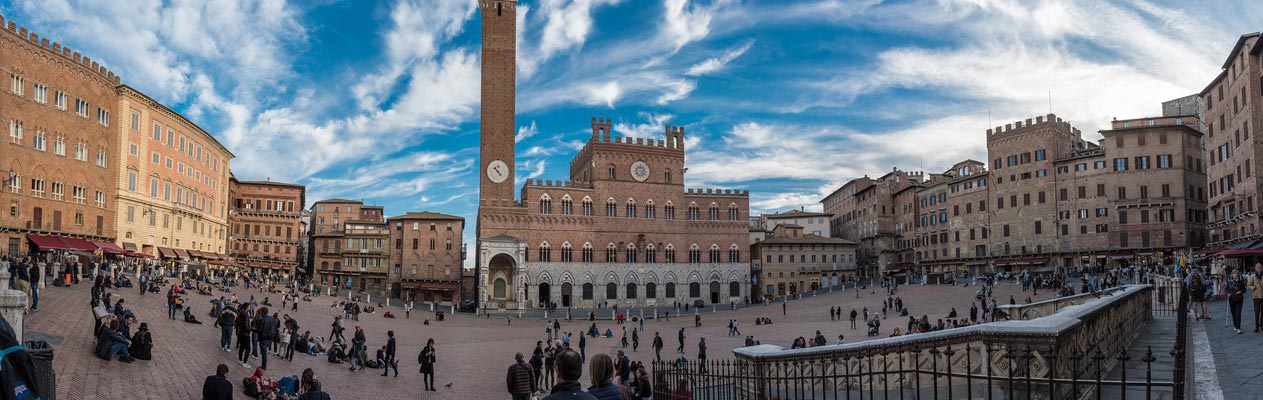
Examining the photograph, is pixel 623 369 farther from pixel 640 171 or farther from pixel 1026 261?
pixel 1026 261

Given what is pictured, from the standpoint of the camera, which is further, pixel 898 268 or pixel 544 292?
pixel 898 268

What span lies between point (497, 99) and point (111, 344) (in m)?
50.5

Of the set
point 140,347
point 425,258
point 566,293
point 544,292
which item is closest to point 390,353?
point 140,347

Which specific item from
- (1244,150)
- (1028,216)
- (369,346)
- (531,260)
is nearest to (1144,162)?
(1028,216)

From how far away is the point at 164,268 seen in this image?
4731cm

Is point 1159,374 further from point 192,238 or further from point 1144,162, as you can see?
point 192,238

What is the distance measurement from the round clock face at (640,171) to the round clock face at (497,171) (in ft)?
37.5

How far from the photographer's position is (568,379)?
15.9 feet

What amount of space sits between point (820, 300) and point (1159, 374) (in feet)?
168

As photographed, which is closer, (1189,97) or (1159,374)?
(1159,374)

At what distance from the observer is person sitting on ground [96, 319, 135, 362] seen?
632 inches

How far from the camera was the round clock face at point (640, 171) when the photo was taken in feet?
226

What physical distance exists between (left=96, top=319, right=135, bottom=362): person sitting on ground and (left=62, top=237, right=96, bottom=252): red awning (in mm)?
32700

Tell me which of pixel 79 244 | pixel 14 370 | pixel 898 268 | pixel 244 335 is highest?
pixel 79 244
